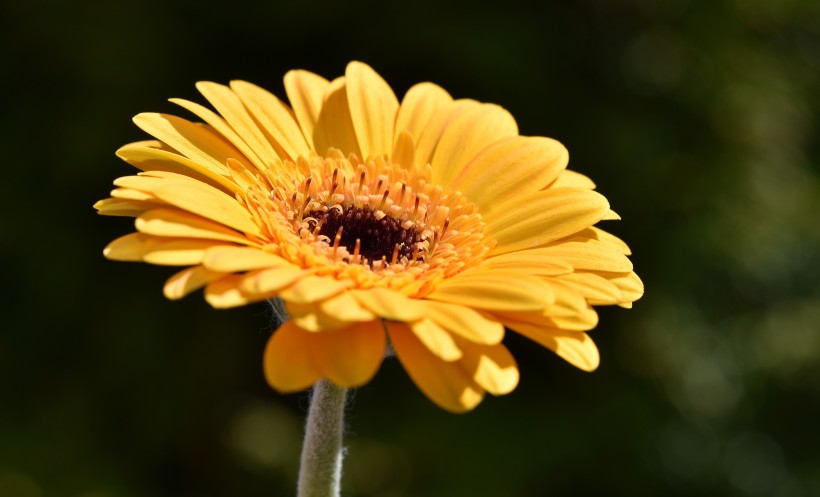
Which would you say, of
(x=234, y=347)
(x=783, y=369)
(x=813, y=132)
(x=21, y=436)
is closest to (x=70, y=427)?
(x=21, y=436)

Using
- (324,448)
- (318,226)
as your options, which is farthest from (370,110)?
(324,448)

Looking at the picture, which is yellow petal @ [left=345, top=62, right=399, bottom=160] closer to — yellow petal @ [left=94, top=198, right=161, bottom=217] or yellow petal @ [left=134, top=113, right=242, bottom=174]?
yellow petal @ [left=134, top=113, right=242, bottom=174]

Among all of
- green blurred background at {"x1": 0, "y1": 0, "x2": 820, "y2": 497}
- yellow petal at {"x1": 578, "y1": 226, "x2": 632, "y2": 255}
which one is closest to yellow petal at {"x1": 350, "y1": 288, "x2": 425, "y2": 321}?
yellow petal at {"x1": 578, "y1": 226, "x2": 632, "y2": 255}

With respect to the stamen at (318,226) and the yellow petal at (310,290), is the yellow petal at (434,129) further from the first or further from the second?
the yellow petal at (310,290)

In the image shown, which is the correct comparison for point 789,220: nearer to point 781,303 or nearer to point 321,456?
point 781,303

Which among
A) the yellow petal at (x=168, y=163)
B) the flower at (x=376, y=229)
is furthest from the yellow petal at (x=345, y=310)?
the yellow petal at (x=168, y=163)
